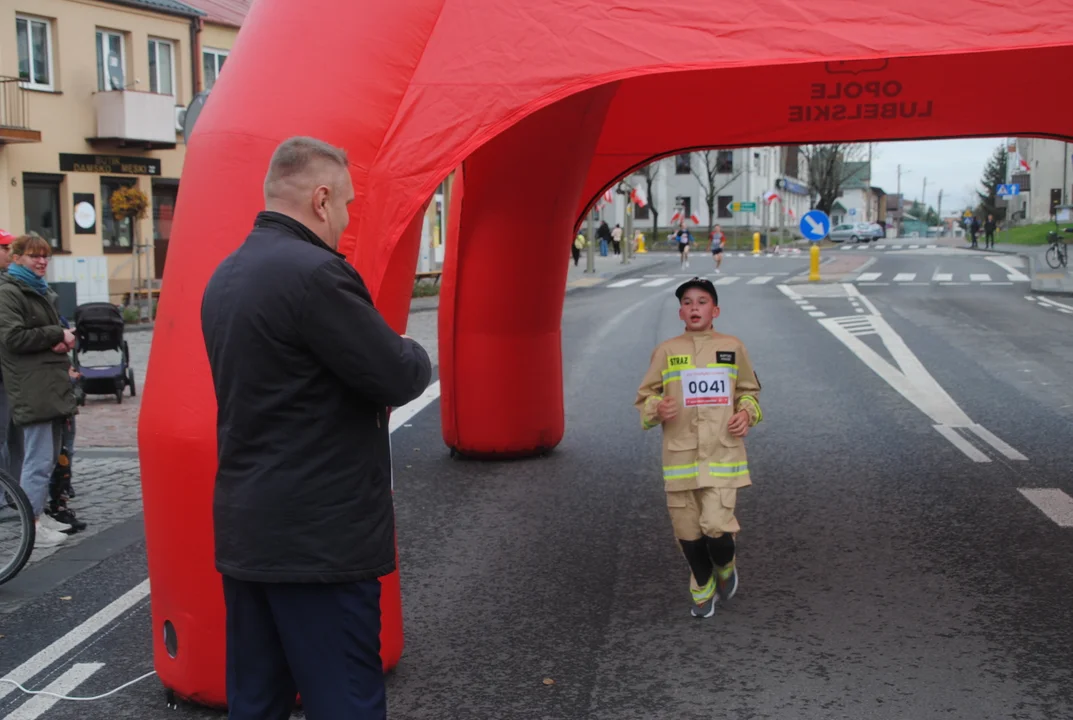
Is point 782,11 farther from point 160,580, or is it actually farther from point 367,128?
point 160,580

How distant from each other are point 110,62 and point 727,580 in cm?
2894

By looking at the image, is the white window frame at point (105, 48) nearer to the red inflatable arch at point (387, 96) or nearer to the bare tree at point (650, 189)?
the red inflatable arch at point (387, 96)

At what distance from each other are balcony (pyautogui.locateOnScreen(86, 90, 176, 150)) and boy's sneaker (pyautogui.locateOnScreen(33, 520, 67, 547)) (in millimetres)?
24322

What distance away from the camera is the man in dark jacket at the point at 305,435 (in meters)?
3.13

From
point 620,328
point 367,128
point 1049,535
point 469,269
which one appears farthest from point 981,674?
point 620,328

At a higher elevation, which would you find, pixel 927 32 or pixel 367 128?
pixel 927 32

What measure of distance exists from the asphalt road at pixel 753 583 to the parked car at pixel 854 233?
70201 mm

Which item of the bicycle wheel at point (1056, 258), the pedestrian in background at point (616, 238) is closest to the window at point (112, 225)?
the bicycle wheel at point (1056, 258)

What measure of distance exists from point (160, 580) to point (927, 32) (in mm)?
3521

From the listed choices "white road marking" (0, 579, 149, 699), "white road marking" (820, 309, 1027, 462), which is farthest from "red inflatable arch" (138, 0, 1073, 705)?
"white road marking" (820, 309, 1027, 462)

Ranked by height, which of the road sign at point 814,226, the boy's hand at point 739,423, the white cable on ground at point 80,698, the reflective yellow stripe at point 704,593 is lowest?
the white cable on ground at point 80,698

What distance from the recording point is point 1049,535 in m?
6.96

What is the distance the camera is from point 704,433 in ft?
18.0

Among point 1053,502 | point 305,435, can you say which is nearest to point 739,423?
point 305,435
